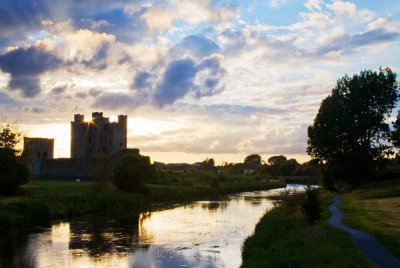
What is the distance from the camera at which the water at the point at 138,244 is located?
56.5ft

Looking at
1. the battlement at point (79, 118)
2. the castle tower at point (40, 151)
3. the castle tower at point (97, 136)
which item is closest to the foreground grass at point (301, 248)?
the castle tower at point (40, 151)

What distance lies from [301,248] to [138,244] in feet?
30.5

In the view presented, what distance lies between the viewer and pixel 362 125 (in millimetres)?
45562

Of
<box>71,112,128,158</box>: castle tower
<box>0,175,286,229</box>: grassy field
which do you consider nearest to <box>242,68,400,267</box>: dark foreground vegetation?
<box>0,175,286,229</box>: grassy field

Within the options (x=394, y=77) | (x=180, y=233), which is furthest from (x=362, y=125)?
(x=180, y=233)

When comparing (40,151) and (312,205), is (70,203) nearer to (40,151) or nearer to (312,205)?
(312,205)

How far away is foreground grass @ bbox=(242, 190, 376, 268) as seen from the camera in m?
12.7

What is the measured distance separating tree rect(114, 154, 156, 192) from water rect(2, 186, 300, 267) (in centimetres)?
1333

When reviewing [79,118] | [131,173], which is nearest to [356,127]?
[131,173]

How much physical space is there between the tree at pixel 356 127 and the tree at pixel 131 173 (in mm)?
19673

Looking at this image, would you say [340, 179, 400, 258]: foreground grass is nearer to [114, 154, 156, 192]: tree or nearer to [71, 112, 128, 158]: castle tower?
[114, 154, 156, 192]: tree

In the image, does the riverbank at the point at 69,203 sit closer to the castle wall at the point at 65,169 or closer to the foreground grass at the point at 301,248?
the castle wall at the point at 65,169

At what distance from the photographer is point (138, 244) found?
69.6 feet

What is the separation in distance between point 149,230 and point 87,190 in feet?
57.3
